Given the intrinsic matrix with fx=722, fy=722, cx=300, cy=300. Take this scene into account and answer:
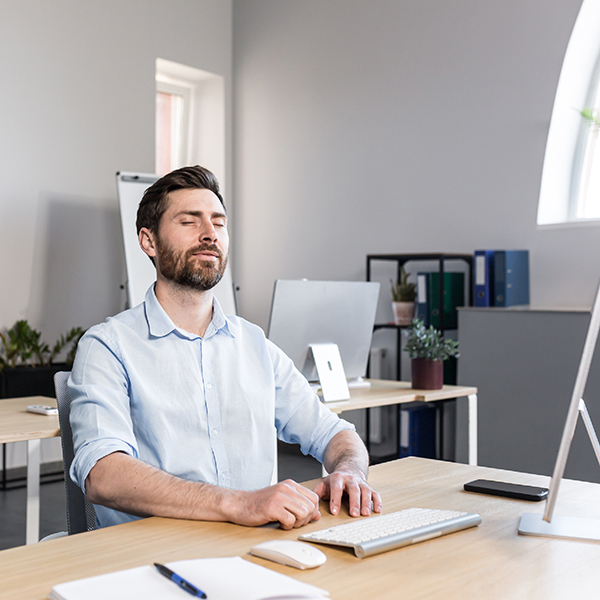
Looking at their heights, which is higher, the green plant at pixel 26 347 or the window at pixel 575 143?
the window at pixel 575 143

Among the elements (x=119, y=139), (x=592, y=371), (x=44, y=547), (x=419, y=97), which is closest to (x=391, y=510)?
(x=44, y=547)

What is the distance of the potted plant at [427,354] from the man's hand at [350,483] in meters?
1.42

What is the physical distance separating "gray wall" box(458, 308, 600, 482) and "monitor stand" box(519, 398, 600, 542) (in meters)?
2.19

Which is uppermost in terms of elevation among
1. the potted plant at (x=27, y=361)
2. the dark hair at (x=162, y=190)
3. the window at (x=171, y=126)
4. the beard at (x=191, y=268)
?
the window at (x=171, y=126)

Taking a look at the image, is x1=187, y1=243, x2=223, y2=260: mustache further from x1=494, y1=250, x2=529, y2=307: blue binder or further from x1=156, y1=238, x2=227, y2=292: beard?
x1=494, y1=250, x2=529, y2=307: blue binder

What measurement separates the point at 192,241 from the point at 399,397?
1407 millimetres

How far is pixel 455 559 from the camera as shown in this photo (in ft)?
3.31

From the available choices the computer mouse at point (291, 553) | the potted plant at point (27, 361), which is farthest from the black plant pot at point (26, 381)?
the computer mouse at point (291, 553)

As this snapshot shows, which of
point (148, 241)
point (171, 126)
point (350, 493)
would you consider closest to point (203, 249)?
point (148, 241)

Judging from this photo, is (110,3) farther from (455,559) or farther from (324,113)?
(455,559)

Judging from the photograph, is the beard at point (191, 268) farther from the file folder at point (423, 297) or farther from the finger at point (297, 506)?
the file folder at point (423, 297)

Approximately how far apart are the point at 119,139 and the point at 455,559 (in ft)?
14.7

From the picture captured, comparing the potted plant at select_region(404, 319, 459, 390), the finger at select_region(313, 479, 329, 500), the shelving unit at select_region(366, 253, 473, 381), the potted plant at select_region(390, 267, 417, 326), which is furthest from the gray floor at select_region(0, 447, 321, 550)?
the finger at select_region(313, 479, 329, 500)

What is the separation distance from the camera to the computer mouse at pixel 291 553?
0.96 metres
